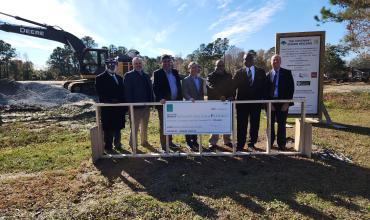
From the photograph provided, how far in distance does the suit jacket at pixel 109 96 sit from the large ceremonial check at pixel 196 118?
1150mm

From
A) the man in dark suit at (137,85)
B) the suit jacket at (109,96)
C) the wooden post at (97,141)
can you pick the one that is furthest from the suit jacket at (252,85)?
the wooden post at (97,141)

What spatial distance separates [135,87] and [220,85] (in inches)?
66.0

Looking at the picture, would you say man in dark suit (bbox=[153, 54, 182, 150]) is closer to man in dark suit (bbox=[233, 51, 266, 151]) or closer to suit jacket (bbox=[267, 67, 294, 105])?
man in dark suit (bbox=[233, 51, 266, 151])

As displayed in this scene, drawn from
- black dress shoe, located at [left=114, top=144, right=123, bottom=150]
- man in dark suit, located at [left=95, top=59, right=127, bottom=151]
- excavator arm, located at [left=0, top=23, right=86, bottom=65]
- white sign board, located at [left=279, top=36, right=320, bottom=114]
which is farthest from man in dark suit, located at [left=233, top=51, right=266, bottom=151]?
excavator arm, located at [left=0, top=23, right=86, bottom=65]

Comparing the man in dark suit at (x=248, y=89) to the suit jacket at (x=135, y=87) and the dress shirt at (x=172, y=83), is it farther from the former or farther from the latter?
the suit jacket at (x=135, y=87)

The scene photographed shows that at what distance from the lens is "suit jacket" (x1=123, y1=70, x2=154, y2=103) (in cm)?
662

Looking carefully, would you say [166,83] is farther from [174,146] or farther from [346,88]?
[346,88]

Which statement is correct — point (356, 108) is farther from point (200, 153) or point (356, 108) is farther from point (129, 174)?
point (129, 174)

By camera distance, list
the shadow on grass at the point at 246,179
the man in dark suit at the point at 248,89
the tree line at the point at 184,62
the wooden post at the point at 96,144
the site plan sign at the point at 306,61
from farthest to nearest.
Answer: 1. the tree line at the point at 184,62
2. the site plan sign at the point at 306,61
3. the man in dark suit at the point at 248,89
4. the wooden post at the point at 96,144
5. the shadow on grass at the point at 246,179

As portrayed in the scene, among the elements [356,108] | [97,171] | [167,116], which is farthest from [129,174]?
[356,108]

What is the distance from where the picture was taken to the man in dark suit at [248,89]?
6344 millimetres

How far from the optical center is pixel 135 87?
663 cm

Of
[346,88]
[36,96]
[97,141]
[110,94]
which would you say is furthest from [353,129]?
[346,88]

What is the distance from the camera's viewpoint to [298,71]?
980 centimetres
